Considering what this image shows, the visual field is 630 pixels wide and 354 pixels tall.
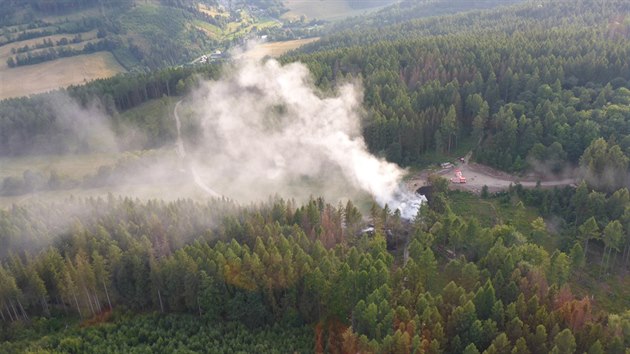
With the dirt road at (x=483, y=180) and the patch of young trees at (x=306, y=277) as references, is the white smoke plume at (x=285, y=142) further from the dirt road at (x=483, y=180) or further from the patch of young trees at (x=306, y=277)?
the patch of young trees at (x=306, y=277)

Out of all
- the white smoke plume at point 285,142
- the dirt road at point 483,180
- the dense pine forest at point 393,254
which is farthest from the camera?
the white smoke plume at point 285,142

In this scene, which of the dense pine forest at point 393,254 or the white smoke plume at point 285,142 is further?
the white smoke plume at point 285,142

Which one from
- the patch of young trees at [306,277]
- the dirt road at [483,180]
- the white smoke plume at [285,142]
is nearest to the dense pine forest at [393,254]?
the patch of young trees at [306,277]

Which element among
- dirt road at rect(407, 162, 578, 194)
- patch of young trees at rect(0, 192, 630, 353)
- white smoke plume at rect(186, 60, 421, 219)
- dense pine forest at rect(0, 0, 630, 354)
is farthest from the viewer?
white smoke plume at rect(186, 60, 421, 219)

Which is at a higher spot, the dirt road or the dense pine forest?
the dense pine forest

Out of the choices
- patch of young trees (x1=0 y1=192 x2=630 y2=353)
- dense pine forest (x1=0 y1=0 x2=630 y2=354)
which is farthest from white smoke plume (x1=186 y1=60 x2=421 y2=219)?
patch of young trees (x1=0 y1=192 x2=630 y2=353)

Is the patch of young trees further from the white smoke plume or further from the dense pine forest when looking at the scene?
the white smoke plume
